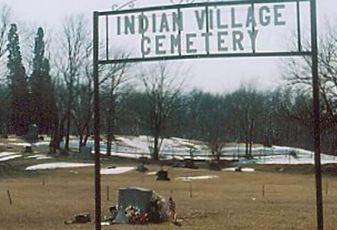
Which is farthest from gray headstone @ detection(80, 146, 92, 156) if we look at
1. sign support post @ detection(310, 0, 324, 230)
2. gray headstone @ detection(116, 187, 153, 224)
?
sign support post @ detection(310, 0, 324, 230)

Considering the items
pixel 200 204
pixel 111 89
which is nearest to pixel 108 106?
pixel 111 89

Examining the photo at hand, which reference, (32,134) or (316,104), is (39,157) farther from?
(316,104)

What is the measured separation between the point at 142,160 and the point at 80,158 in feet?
19.4

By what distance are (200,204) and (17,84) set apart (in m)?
52.6

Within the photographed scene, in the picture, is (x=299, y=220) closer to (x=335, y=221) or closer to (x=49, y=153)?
(x=335, y=221)

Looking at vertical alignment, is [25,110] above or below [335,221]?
above

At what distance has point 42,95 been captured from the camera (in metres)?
74.0

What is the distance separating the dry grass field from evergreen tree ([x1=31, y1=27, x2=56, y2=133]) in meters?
29.4

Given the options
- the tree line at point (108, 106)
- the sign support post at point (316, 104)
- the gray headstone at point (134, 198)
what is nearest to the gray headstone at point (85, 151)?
the tree line at point (108, 106)

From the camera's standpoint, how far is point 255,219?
20.0 m

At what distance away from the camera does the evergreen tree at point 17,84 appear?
7412cm

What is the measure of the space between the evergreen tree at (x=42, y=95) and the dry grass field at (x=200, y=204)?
2944 centimetres

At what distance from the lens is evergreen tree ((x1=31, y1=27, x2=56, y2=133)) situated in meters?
73.1

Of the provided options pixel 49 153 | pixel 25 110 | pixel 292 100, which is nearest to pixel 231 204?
pixel 292 100
